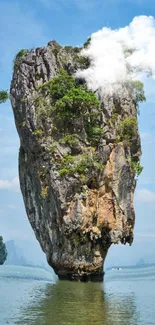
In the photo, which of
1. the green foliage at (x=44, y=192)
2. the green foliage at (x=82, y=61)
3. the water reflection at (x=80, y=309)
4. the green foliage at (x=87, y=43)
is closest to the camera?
the water reflection at (x=80, y=309)

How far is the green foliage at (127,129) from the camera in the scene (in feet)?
93.3

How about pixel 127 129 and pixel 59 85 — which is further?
pixel 127 129

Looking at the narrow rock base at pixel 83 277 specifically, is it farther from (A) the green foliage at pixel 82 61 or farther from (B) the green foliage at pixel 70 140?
(A) the green foliage at pixel 82 61

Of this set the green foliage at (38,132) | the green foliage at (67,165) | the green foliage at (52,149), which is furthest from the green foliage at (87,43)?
the green foliage at (67,165)

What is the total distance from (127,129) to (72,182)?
17.6 feet

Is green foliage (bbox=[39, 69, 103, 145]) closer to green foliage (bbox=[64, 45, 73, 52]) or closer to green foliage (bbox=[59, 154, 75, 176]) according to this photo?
green foliage (bbox=[59, 154, 75, 176])

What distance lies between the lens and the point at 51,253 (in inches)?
1121

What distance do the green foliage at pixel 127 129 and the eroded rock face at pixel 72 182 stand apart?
300 mm

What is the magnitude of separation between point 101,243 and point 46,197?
4525mm

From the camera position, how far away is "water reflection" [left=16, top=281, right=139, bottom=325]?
13.7 metres

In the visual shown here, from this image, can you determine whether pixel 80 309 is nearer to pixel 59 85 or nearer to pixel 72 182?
pixel 72 182

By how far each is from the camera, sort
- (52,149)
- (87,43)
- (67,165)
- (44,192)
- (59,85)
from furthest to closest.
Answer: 1. (87,43)
2. (59,85)
3. (44,192)
4. (52,149)
5. (67,165)

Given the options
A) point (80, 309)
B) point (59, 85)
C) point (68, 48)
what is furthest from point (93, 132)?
point (80, 309)

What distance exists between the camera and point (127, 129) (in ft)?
93.8
